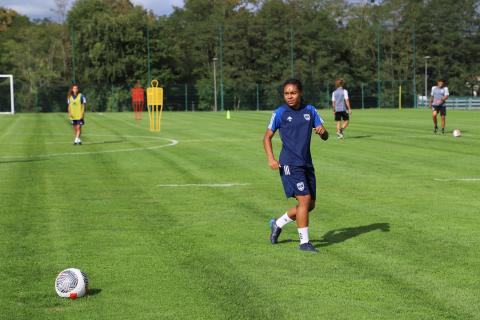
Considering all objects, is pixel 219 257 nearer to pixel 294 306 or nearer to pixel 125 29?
pixel 294 306

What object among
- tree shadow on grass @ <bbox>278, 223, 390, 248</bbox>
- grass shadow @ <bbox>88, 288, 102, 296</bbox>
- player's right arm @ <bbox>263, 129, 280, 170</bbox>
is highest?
player's right arm @ <bbox>263, 129, 280, 170</bbox>

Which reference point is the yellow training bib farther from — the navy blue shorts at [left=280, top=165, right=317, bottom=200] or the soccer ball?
the soccer ball

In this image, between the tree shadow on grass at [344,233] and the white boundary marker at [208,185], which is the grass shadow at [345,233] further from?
the white boundary marker at [208,185]

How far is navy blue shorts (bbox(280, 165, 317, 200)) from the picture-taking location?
7977 mm

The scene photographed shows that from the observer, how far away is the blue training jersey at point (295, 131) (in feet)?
26.3

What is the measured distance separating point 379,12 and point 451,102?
2473 cm

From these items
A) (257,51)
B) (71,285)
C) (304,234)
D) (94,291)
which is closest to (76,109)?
(304,234)

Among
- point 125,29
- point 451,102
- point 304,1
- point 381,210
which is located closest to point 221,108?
point 125,29

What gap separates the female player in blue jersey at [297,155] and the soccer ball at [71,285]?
2.62 metres

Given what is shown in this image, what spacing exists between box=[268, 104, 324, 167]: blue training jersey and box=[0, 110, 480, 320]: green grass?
3.10 ft

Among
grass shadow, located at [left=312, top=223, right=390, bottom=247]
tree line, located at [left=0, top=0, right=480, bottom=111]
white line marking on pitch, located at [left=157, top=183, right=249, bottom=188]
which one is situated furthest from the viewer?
tree line, located at [left=0, top=0, right=480, bottom=111]

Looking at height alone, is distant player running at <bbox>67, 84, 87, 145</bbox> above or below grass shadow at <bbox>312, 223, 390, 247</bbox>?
above

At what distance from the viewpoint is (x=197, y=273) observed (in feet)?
22.5

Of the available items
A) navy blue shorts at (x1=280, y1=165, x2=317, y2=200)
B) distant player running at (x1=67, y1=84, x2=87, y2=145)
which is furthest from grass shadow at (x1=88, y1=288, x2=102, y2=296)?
distant player running at (x1=67, y1=84, x2=87, y2=145)
